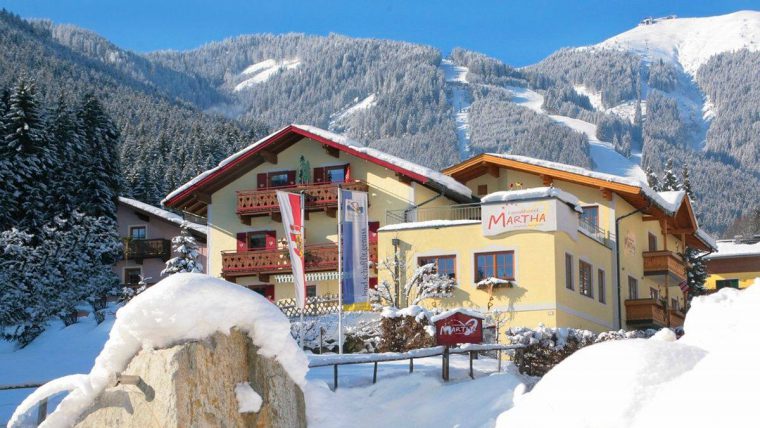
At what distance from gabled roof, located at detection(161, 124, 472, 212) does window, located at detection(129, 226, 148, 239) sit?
51.1ft

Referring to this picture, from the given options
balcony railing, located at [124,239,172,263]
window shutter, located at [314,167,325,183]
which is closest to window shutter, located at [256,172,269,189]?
window shutter, located at [314,167,325,183]

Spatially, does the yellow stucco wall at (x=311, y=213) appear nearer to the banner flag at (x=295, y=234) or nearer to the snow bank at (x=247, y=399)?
the banner flag at (x=295, y=234)

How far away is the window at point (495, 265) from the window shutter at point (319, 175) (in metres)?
8.77

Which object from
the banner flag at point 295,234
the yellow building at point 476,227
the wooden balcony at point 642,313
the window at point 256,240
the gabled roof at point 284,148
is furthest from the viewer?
the window at point 256,240

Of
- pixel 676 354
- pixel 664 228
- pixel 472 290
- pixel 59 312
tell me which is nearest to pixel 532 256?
pixel 472 290

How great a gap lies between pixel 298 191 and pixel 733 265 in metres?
40.0

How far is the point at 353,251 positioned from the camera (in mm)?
29625

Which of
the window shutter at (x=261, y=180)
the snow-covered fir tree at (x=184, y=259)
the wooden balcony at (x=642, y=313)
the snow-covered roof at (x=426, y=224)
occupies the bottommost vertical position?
the wooden balcony at (x=642, y=313)

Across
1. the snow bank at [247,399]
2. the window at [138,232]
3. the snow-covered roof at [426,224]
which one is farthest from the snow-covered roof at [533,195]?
the window at [138,232]

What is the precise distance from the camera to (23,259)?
145ft

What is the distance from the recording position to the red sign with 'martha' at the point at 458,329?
21.1 m

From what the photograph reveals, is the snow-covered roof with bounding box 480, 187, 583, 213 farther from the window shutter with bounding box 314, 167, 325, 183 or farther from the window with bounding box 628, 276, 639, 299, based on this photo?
the window shutter with bounding box 314, 167, 325, 183

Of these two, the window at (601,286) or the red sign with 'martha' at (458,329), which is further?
the window at (601,286)

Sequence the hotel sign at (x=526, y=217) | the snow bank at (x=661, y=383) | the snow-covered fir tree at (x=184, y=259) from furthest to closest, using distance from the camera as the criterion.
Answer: the snow-covered fir tree at (x=184, y=259) < the hotel sign at (x=526, y=217) < the snow bank at (x=661, y=383)
